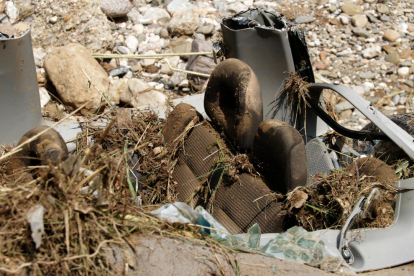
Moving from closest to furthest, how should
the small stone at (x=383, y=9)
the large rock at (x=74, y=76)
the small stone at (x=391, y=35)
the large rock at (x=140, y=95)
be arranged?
the large rock at (x=140, y=95), the large rock at (x=74, y=76), the small stone at (x=391, y=35), the small stone at (x=383, y=9)

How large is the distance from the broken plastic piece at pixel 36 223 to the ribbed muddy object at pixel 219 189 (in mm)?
956

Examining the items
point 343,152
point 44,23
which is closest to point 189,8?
point 44,23

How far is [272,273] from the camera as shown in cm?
122

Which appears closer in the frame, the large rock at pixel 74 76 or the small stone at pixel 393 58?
the large rock at pixel 74 76

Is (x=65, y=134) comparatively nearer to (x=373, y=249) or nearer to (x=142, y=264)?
(x=142, y=264)

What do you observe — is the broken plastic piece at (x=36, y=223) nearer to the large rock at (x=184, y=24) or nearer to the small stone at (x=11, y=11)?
the large rock at (x=184, y=24)

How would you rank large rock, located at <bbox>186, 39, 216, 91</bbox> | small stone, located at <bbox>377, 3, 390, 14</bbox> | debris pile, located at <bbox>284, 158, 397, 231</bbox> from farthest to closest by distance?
small stone, located at <bbox>377, 3, 390, 14</bbox> → large rock, located at <bbox>186, 39, 216, 91</bbox> → debris pile, located at <bbox>284, 158, 397, 231</bbox>

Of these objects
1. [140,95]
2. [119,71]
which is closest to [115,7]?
[119,71]

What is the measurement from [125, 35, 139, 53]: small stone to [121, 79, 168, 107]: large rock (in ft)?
3.23

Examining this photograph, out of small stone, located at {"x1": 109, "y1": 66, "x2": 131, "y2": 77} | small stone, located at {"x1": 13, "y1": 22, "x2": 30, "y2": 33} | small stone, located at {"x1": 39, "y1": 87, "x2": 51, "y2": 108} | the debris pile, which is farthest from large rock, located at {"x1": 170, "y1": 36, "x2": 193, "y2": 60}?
the debris pile

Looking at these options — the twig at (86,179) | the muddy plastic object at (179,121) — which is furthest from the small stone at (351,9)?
the twig at (86,179)

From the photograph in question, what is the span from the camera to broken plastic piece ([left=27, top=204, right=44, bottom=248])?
98 centimetres

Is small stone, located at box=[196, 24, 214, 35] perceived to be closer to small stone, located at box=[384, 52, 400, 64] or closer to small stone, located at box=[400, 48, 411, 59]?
small stone, located at box=[384, 52, 400, 64]

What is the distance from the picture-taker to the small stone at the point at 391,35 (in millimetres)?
4395
